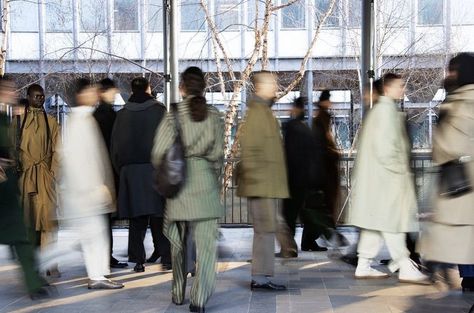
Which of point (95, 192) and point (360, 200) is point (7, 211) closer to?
point (95, 192)

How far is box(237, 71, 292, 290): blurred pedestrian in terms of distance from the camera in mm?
6184

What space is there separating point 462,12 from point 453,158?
15.7 metres

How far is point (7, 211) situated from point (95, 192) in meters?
0.92

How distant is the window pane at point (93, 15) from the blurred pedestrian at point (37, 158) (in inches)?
520

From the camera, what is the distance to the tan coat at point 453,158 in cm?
450

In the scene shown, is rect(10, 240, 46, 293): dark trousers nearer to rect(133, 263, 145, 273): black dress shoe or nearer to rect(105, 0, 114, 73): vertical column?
rect(133, 263, 145, 273): black dress shoe

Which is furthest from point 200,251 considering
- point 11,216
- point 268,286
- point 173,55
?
point 173,55

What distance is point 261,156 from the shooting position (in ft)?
20.3

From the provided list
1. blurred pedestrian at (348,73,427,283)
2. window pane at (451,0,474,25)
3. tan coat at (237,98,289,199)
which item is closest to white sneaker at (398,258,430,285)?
blurred pedestrian at (348,73,427,283)

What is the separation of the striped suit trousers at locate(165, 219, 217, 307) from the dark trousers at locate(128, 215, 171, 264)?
1.72 meters

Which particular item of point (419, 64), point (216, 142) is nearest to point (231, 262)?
point (216, 142)

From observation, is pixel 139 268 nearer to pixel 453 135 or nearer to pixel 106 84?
pixel 106 84

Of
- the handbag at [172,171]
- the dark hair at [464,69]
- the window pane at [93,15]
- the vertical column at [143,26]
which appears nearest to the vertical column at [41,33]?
the window pane at [93,15]

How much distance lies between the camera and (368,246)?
22.5 ft
